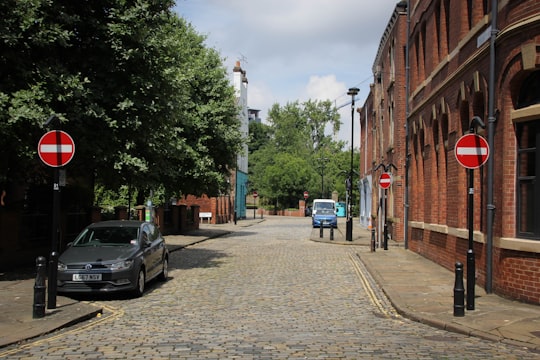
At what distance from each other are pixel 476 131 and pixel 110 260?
26.4 feet

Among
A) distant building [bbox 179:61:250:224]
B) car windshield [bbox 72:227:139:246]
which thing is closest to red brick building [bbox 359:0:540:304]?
car windshield [bbox 72:227:139:246]

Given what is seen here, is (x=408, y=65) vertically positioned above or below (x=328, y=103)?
below

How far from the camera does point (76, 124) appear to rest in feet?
44.8

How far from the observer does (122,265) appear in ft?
37.0

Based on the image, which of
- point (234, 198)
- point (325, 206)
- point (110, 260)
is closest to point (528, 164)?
point (110, 260)

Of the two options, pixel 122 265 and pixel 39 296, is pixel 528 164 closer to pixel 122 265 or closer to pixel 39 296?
pixel 122 265

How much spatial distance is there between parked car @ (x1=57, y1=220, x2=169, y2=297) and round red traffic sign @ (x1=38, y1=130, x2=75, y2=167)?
2.20 m

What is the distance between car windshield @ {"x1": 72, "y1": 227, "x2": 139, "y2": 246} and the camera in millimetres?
12438

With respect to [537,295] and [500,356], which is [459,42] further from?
[500,356]

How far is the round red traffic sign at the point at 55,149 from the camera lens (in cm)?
1002

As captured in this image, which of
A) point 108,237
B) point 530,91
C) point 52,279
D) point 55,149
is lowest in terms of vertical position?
point 52,279

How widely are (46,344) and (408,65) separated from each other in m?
19.4

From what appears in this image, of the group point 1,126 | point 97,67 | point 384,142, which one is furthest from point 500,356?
point 384,142

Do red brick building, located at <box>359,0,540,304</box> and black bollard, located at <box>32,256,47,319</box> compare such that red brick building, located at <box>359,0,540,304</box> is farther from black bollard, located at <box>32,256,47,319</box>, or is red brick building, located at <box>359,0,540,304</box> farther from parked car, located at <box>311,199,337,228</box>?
parked car, located at <box>311,199,337,228</box>
